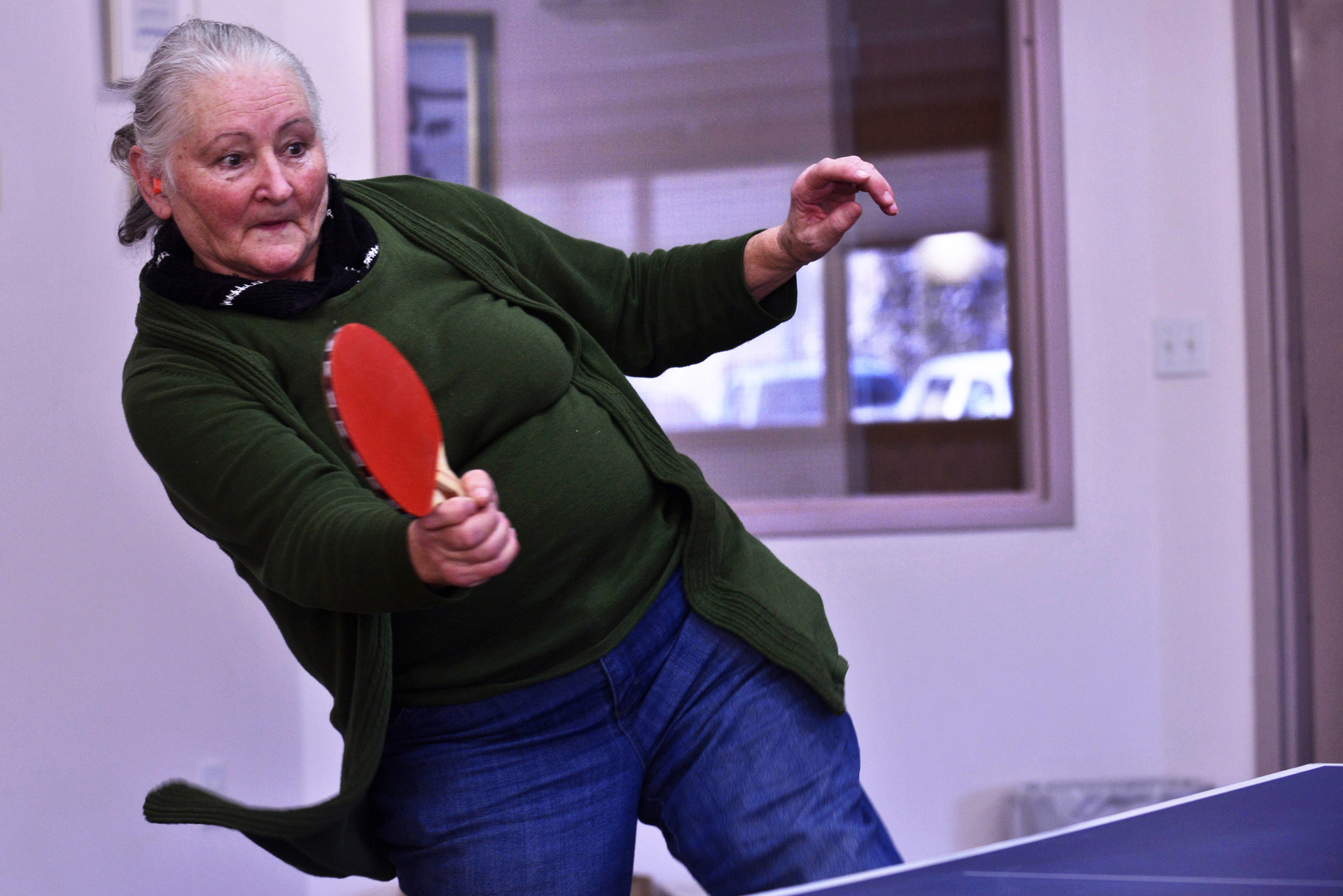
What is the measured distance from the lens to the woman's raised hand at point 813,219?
103cm

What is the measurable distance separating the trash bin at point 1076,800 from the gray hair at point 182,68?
5.89 ft

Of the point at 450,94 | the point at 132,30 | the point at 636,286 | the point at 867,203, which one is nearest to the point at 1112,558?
the point at 867,203

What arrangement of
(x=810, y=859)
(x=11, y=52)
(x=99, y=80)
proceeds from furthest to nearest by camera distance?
(x=99, y=80)
(x=11, y=52)
(x=810, y=859)

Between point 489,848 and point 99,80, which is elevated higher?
point 99,80

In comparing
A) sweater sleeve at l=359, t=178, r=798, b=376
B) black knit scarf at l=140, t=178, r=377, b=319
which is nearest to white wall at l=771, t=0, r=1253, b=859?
sweater sleeve at l=359, t=178, r=798, b=376

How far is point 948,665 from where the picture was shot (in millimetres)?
2207

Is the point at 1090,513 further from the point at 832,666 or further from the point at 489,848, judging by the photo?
the point at 489,848

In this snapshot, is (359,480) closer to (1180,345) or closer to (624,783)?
(624,783)

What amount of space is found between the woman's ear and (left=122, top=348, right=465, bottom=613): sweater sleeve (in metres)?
0.15

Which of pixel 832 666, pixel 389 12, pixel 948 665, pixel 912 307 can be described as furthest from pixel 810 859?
pixel 389 12

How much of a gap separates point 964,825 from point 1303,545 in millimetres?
820

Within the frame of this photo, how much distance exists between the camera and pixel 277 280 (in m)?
0.98

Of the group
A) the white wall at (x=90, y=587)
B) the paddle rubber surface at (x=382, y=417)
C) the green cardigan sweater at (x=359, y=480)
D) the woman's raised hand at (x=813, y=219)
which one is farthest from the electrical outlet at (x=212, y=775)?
the paddle rubber surface at (x=382, y=417)

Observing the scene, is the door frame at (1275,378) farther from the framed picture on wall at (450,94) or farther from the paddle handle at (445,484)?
the paddle handle at (445,484)
